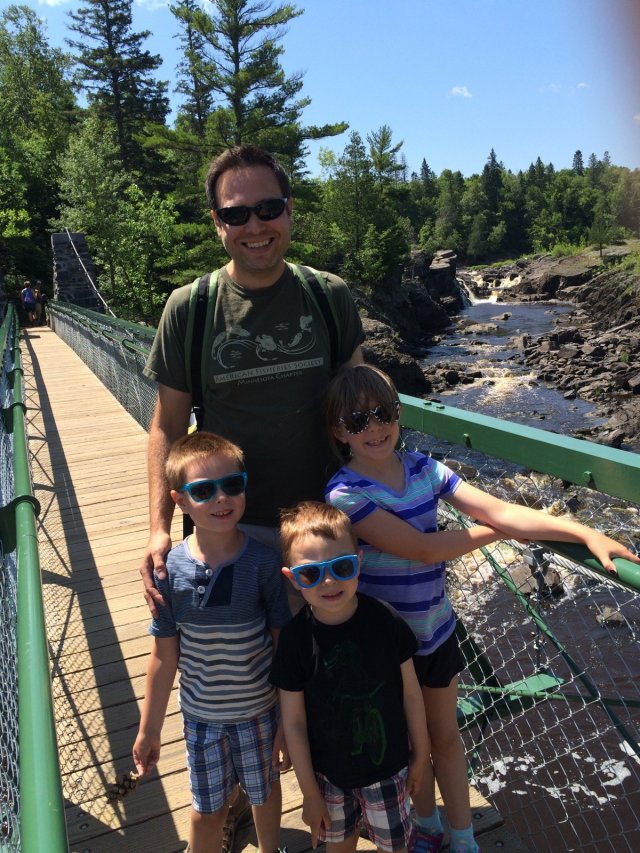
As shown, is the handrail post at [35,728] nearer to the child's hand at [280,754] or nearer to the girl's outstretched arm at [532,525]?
the child's hand at [280,754]

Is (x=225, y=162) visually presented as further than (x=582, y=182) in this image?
No

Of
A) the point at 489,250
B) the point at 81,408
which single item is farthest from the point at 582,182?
the point at 81,408

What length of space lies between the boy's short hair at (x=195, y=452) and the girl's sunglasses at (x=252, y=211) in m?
0.61

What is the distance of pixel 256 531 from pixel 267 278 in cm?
77

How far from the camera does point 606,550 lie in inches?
58.8

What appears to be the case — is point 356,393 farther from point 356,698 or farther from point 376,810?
point 376,810

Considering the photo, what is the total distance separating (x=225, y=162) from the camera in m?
1.98

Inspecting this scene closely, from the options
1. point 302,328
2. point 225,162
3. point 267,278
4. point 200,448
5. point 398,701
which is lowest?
point 398,701

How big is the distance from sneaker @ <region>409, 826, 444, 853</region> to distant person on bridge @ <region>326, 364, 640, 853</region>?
89mm

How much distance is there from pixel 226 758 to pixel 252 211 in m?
1.56

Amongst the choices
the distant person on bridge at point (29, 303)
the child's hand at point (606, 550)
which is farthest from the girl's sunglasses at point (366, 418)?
the distant person on bridge at point (29, 303)

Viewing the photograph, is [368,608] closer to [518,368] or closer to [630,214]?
[630,214]

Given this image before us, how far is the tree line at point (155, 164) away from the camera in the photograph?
26406mm

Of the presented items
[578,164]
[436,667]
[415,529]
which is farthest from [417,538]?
[578,164]
